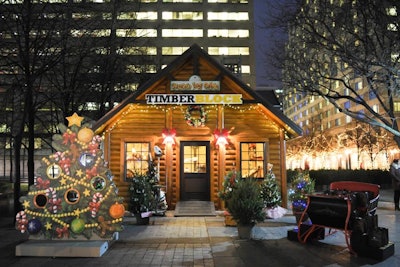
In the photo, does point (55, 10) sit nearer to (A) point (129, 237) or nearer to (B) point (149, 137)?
(B) point (149, 137)

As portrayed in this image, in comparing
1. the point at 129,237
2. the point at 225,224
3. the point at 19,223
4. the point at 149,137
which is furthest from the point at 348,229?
the point at 149,137

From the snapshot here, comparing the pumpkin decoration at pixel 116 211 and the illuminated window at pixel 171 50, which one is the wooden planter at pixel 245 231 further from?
the illuminated window at pixel 171 50

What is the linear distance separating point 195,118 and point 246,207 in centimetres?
564

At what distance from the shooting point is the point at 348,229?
8164mm

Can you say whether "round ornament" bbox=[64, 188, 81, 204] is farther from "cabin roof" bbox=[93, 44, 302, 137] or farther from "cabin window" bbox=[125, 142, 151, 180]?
"cabin window" bbox=[125, 142, 151, 180]

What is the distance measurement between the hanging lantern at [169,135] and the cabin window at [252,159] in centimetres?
275

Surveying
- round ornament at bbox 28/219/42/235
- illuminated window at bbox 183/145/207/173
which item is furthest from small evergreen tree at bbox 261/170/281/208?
round ornament at bbox 28/219/42/235

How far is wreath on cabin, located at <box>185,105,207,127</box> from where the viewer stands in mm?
14406

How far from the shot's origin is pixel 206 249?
8.66 metres

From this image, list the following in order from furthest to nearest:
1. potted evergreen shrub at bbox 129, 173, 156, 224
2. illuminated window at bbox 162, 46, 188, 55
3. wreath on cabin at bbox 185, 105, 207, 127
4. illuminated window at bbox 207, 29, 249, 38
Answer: illuminated window at bbox 207, 29, 249, 38, illuminated window at bbox 162, 46, 188, 55, wreath on cabin at bbox 185, 105, 207, 127, potted evergreen shrub at bbox 129, 173, 156, 224

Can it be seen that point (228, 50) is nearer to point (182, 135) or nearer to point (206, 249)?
point (182, 135)

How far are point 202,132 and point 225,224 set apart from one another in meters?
4.10

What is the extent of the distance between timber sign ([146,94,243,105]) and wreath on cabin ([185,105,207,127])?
1.14 meters

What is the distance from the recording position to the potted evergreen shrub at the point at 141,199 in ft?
39.2
